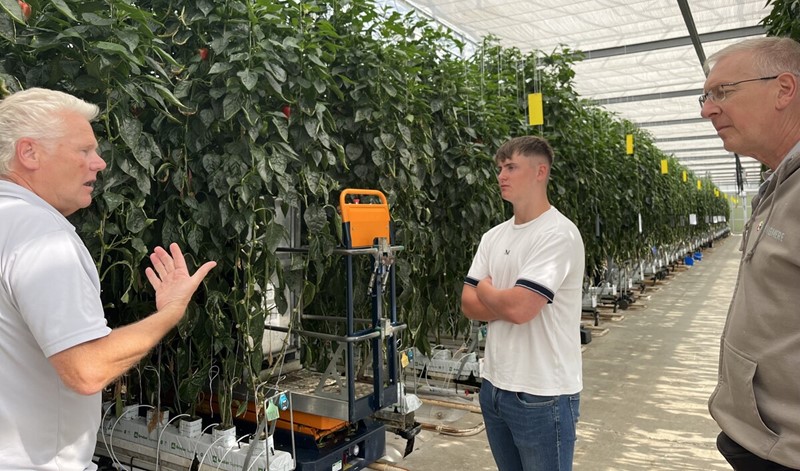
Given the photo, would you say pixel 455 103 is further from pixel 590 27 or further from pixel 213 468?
pixel 590 27

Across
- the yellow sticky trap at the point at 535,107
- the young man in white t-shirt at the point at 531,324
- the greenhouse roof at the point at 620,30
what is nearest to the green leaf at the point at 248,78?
the young man in white t-shirt at the point at 531,324

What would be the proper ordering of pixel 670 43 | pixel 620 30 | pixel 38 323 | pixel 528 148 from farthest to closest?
pixel 670 43
pixel 620 30
pixel 528 148
pixel 38 323

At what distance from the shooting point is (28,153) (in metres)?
1.05

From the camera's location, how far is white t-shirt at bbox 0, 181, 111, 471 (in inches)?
37.3

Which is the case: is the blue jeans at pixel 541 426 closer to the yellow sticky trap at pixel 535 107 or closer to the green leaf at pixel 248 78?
the green leaf at pixel 248 78

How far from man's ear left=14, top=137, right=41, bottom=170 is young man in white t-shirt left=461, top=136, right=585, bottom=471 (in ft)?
3.95

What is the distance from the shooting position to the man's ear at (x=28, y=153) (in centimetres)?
105

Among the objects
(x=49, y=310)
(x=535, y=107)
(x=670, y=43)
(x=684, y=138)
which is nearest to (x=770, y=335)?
(x=49, y=310)

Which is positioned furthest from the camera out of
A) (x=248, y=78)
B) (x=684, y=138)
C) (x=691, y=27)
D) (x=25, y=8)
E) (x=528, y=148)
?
(x=684, y=138)

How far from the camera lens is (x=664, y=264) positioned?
11.9m

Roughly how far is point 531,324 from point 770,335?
78 cm

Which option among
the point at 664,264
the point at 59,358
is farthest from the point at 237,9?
the point at 664,264

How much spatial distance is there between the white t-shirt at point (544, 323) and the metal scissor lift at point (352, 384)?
72 cm

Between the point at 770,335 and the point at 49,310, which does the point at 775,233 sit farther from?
the point at 49,310
